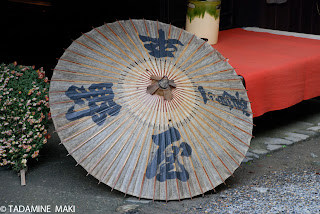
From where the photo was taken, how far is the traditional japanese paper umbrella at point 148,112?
377cm

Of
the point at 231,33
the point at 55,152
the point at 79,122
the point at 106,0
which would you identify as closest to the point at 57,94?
the point at 79,122

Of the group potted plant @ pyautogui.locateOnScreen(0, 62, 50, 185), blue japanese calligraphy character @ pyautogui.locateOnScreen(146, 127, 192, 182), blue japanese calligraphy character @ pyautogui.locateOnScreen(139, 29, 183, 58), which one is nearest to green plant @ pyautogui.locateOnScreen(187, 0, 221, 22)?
blue japanese calligraphy character @ pyautogui.locateOnScreen(139, 29, 183, 58)

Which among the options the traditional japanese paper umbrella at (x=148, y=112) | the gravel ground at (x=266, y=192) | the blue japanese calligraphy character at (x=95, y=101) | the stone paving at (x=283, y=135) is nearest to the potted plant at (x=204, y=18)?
the stone paving at (x=283, y=135)

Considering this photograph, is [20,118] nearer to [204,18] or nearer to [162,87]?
[162,87]

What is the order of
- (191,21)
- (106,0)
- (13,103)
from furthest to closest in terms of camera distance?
(106,0)
(191,21)
(13,103)

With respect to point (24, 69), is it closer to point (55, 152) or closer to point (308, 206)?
point (55, 152)

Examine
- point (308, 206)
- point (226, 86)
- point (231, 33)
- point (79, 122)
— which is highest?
point (231, 33)

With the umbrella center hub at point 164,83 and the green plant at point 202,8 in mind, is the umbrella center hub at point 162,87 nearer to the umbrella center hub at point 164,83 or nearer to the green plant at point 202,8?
the umbrella center hub at point 164,83

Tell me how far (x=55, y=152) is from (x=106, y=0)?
287cm

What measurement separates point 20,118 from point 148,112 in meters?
1.14

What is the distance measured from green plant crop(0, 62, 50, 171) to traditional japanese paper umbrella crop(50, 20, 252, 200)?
0.41m

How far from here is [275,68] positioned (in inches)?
212

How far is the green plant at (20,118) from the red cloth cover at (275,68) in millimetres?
2092

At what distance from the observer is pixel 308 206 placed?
155 inches
